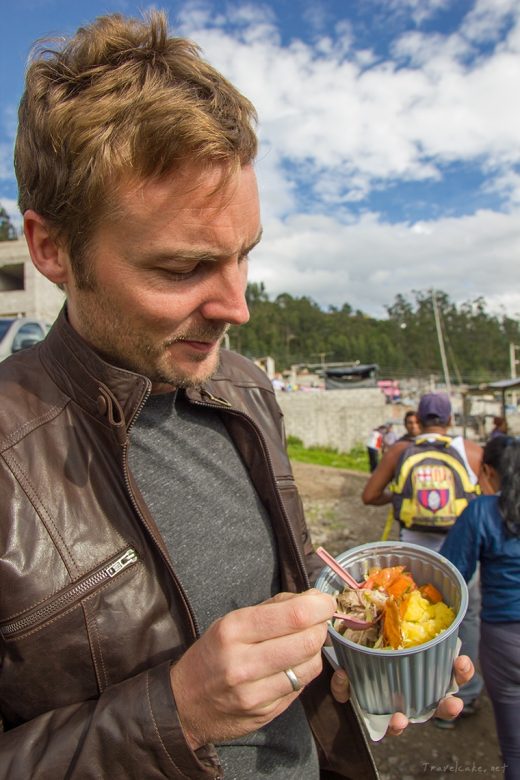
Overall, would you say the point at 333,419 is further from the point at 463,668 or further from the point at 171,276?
the point at 171,276

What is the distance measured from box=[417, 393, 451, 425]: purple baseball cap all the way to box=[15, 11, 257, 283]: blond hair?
364cm

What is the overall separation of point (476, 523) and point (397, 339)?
84224 mm

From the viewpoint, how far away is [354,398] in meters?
28.3

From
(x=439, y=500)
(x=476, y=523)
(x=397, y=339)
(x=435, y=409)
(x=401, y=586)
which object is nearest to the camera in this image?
(x=401, y=586)

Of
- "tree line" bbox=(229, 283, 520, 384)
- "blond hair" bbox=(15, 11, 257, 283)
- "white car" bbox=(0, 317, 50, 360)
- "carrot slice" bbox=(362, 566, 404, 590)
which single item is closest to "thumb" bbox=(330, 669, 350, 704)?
"carrot slice" bbox=(362, 566, 404, 590)

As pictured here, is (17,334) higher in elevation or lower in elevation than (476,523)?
higher

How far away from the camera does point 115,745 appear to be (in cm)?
98

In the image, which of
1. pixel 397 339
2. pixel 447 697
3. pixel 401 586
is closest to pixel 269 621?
pixel 401 586

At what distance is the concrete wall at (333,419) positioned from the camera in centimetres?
2617

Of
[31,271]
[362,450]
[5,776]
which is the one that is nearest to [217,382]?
[5,776]

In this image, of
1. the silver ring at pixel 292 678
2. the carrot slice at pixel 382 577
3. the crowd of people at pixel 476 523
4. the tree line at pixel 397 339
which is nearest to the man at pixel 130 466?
the silver ring at pixel 292 678

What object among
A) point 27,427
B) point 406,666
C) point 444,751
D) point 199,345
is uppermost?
point 199,345

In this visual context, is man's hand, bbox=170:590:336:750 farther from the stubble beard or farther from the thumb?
the stubble beard

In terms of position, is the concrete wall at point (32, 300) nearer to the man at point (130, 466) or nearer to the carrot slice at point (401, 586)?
the man at point (130, 466)
